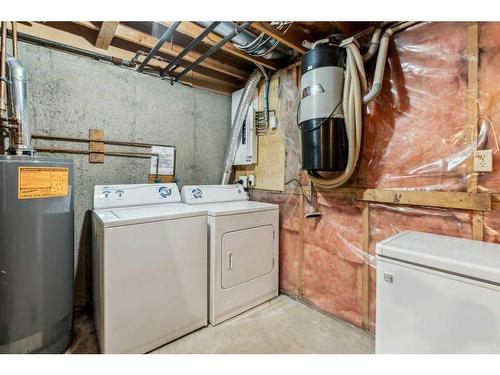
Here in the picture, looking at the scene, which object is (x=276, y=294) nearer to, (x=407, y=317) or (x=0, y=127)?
(x=407, y=317)

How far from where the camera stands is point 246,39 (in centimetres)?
197

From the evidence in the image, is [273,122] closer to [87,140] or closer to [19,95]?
[87,140]

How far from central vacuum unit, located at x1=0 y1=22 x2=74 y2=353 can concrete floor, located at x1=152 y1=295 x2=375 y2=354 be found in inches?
27.9

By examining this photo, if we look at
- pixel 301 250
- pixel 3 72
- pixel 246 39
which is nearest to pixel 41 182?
pixel 3 72

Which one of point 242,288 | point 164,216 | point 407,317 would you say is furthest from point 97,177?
point 407,317

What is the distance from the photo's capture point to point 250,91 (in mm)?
2660

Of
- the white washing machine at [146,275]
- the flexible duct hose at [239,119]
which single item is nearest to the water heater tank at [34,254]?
the white washing machine at [146,275]

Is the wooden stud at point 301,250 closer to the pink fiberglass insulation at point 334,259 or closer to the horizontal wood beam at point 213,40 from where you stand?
the pink fiberglass insulation at point 334,259

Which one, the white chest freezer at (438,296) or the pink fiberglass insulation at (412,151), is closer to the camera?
the white chest freezer at (438,296)

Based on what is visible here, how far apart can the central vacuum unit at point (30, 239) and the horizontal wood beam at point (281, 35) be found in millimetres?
1590

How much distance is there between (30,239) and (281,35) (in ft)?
7.06

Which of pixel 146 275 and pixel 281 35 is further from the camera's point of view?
pixel 281 35

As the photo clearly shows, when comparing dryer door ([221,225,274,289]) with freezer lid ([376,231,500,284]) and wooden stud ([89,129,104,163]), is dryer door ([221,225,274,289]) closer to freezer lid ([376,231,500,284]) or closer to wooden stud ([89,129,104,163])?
freezer lid ([376,231,500,284])

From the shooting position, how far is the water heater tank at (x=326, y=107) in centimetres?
172
